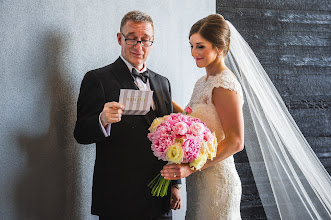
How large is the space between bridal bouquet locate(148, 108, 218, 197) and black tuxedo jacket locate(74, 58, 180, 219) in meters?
0.30

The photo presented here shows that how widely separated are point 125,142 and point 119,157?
0.10m

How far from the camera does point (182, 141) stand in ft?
6.32

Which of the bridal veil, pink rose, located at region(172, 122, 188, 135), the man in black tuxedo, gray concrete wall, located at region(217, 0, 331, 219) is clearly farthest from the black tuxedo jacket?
gray concrete wall, located at region(217, 0, 331, 219)

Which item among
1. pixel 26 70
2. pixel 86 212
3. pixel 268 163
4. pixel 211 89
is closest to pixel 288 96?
pixel 268 163

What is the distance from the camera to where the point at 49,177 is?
2291mm

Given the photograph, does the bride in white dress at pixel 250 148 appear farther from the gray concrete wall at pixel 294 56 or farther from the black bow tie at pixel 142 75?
the gray concrete wall at pixel 294 56

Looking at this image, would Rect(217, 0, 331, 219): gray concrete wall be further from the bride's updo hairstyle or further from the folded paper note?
the folded paper note

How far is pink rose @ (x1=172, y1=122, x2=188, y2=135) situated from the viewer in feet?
6.22

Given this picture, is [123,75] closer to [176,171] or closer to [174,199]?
[176,171]

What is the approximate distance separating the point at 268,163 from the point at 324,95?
5.14 feet

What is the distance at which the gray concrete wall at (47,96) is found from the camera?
2047 millimetres

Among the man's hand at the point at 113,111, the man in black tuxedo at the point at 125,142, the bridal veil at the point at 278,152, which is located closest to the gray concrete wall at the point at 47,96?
the man in black tuxedo at the point at 125,142

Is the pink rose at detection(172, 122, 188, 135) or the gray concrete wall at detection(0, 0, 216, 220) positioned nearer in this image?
the pink rose at detection(172, 122, 188, 135)

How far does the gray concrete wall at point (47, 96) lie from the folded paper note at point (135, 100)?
61 cm
